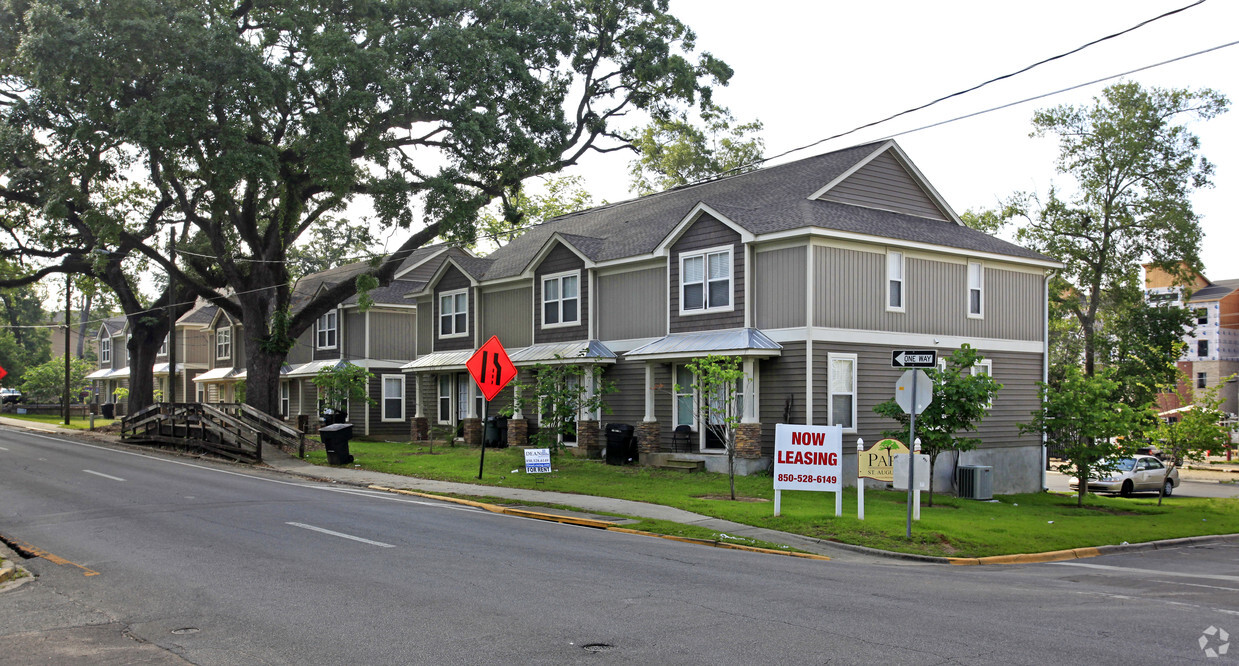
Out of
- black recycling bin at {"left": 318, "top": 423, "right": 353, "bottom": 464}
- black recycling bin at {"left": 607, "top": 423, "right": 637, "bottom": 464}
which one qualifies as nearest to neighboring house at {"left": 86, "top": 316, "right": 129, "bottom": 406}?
black recycling bin at {"left": 318, "top": 423, "right": 353, "bottom": 464}

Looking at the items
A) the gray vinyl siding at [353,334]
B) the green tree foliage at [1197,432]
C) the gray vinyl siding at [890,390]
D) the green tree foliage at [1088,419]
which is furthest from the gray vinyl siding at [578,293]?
the green tree foliage at [1197,432]

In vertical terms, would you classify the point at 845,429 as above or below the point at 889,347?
below

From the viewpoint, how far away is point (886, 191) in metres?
27.6

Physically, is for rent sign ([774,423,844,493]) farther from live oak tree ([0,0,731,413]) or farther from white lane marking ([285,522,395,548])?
live oak tree ([0,0,731,413])

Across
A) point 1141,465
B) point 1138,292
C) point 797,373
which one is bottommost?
point 1141,465

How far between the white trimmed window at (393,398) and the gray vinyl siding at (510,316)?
433 inches

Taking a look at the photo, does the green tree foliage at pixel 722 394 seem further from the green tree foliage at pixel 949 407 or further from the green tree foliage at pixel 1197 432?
the green tree foliage at pixel 1197 432

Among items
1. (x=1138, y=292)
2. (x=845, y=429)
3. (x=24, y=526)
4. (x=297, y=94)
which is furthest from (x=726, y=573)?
(x=1138, y=292)

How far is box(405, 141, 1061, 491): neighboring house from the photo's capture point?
2367 cm

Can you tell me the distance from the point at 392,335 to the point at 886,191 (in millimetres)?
25364

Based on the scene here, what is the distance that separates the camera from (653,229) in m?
29.5

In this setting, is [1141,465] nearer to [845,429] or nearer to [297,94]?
[845,429]

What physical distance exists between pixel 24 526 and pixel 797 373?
16038 millimetres

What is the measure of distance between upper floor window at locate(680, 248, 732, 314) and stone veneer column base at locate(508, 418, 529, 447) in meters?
8.31
